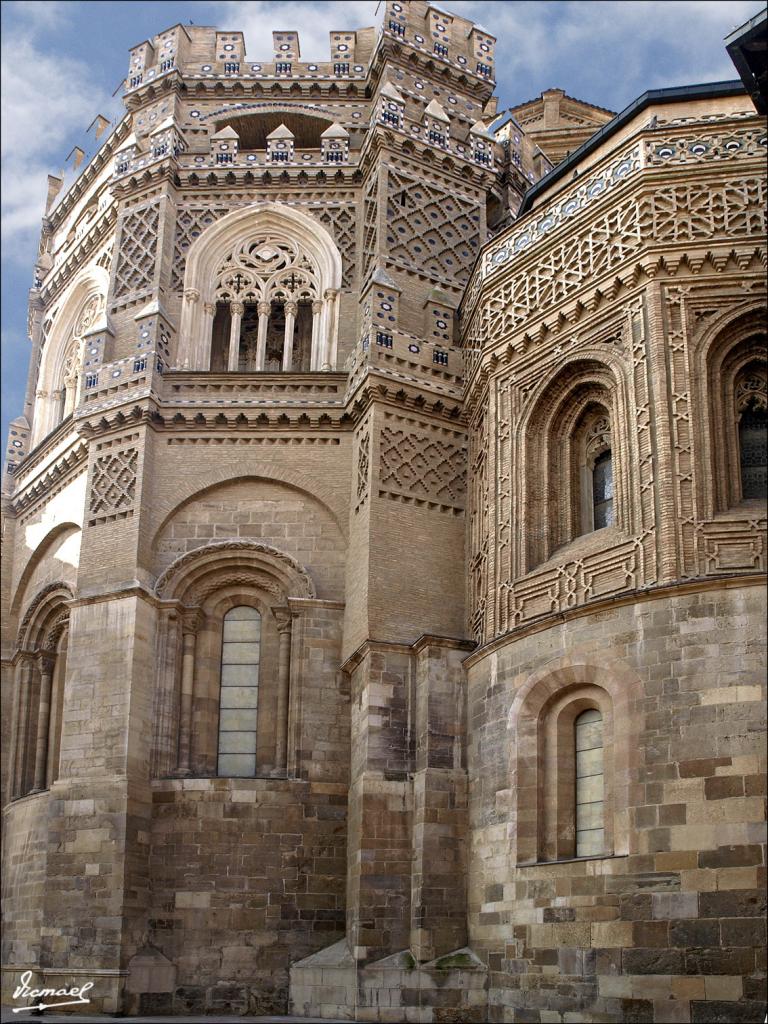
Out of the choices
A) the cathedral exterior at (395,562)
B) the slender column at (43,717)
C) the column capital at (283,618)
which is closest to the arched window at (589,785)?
the cathedral exterior at (395,562)

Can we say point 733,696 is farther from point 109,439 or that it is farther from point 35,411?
point 35,411

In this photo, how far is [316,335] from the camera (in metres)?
24.3

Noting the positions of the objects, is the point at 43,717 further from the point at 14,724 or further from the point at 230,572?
the point at 230,572

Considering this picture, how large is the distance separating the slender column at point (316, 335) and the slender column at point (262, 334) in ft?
2.80

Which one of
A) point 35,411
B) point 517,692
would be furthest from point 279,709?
point 35,411

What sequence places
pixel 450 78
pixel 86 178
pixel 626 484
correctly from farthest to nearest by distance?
1. pixel 86 178
2. pixel 450 78
3. pixel 626 484

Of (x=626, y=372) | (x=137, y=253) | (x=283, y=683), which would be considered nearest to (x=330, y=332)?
(x=137, y=253)

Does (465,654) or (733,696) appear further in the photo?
(465,654)

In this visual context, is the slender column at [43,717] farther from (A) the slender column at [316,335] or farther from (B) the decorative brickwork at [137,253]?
(A) the slender column at [316,335]

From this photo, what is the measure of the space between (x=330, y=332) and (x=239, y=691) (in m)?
6.71

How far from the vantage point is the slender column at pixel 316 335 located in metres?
24.0

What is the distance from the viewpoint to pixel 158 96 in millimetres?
26609

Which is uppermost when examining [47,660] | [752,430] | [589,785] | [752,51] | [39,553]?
[752,51]

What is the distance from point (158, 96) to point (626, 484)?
14.0m
